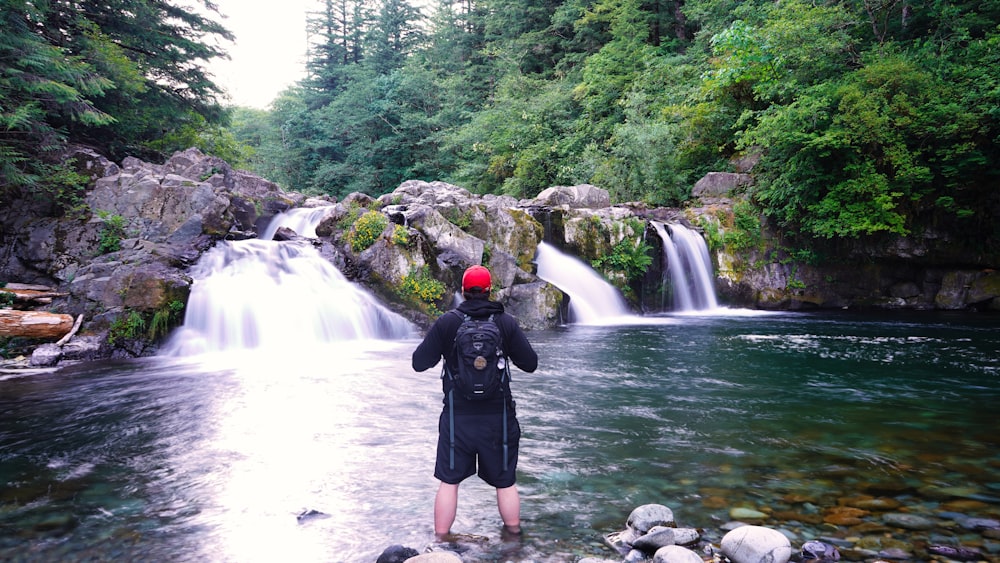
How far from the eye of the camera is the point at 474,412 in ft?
11.0

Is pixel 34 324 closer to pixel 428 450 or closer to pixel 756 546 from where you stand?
pixel 428 450

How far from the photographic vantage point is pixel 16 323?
9.36m

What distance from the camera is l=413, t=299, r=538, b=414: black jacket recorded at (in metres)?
3.35

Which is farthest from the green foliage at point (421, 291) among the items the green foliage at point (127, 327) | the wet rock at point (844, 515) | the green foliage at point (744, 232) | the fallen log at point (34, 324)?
the wet rock at point (844, 515)

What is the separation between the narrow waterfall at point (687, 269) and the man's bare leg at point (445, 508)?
47.7ft

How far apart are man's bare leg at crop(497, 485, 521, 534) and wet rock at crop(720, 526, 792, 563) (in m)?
1.21

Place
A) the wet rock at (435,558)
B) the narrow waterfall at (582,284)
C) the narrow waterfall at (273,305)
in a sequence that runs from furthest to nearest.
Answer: the narrow waterfall at (582,284) → the narrow waterfall at (273,305) → the wet rock at (435,558)

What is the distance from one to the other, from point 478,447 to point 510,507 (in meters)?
0.49

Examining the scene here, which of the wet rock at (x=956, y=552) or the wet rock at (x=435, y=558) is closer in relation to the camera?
the wet rock at (x=435, y=558)

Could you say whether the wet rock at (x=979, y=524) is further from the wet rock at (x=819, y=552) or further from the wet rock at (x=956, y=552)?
the wet rock at (x=819, y=552)

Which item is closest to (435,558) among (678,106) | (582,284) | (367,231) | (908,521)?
(908,521)

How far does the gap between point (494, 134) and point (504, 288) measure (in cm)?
1603

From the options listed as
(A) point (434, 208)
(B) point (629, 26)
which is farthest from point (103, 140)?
(B) point (629, 26)

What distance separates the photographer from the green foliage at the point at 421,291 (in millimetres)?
13055
